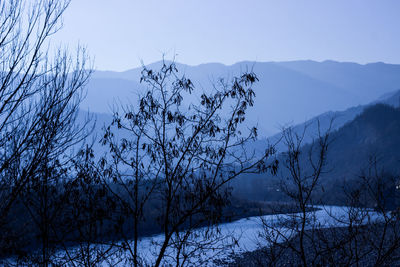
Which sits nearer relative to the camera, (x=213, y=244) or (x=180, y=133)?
(x=213, y=244)

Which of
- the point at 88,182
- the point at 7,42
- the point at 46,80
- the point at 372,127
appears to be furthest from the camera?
the point at 372,127

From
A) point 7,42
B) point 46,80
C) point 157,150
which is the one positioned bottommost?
point 157,150

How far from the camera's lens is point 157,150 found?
24.0 ft

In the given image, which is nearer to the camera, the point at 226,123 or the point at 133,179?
the point at 226,123

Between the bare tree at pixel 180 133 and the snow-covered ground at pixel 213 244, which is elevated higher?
the bare tree at pixel 180 133

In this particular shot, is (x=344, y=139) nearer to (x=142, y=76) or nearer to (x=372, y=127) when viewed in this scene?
(x=372, y=127)

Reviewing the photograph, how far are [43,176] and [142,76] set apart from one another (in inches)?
105

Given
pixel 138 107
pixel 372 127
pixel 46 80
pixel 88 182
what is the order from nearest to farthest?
pixel 46 80 → pixel 88 182 → pixel 138 107 → pixel 372 127

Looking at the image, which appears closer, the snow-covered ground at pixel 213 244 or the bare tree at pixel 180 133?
the snow-covered ground at pixel 213 244

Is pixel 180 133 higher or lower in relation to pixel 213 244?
higher

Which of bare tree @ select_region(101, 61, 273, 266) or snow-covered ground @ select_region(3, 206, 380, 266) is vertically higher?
bare tree @ select_region(101, 61, 273, 266)

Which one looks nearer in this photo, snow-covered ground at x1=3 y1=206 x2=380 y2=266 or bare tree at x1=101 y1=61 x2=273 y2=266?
snow-covered ground at x1=3 y1=206 x2=380 y2=266

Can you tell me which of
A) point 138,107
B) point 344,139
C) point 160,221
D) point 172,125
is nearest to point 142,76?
point 138,107

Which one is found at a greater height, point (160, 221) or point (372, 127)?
point (372, 127)
